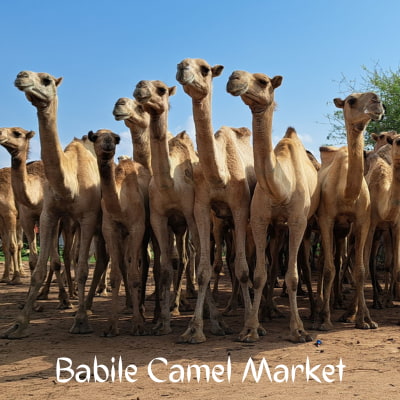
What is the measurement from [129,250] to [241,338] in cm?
203

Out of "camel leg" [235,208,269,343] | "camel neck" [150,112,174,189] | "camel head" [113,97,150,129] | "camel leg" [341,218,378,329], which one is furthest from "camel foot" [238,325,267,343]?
"camel head" [113,97,150,129]

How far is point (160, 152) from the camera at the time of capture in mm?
7695

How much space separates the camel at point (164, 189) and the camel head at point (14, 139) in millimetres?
2960

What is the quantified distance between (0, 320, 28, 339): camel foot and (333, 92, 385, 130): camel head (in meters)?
5.35

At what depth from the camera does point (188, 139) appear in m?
8.98

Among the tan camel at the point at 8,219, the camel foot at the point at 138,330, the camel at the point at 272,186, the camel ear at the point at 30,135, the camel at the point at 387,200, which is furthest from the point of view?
the tan camel at the point at 8,219

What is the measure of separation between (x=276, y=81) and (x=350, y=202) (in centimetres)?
220

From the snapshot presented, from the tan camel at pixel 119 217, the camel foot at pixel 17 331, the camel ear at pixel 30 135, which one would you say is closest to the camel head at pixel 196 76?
the tan camel at pixel 119 217

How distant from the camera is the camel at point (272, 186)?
7004 mm

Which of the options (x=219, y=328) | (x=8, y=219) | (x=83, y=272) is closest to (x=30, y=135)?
(x=83, y=272)

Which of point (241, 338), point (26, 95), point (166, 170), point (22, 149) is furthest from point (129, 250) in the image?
point (22, 149)

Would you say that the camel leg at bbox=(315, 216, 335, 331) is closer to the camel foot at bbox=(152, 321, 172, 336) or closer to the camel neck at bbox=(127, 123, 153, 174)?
the camel foot at bbox=(152, 321, 172, 336)

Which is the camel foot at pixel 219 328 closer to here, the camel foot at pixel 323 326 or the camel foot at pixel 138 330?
the camel foot at pixel 138 330

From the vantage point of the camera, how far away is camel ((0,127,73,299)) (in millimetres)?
9727
